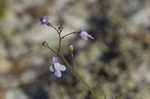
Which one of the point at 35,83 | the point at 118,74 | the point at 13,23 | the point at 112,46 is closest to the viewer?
the point at 118,74

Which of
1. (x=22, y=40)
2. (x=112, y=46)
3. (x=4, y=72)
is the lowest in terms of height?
(x=4, y=72)

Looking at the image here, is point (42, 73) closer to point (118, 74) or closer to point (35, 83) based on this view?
point (35, 83)

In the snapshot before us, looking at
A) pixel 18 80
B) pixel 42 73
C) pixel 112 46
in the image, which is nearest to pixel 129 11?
pixel 112 46

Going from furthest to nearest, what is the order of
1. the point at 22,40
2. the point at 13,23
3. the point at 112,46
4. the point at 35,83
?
the point at 13,23 → the point at 22,40 → the point at 35,83 → the point at 112,46

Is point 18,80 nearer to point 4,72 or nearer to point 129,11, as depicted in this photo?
point 4,72

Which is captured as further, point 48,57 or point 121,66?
point 48,57

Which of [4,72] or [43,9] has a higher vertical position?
[43,9]
